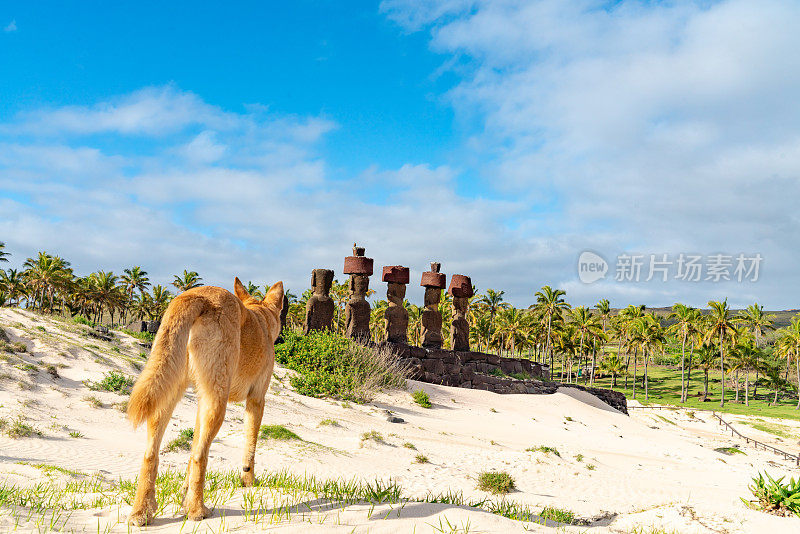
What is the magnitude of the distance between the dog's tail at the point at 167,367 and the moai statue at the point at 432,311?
99.1 ft

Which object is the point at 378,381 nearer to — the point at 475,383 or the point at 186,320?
the point at 475,383

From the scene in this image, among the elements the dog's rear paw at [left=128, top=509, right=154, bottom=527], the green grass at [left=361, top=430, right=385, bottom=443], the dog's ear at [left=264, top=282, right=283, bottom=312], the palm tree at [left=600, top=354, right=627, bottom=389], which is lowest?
the palm tree at [left=600, top=354, right=627, bottom=389]

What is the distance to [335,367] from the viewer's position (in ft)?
75.4

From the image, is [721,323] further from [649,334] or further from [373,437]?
[373,437]

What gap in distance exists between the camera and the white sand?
4496 mm

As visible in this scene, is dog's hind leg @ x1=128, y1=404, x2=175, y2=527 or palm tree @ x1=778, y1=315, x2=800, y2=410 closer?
dog's hind leg @ x1=128, y1=404, x2=175, y2=527

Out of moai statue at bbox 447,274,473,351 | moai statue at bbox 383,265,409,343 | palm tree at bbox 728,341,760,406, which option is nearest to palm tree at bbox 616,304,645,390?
palm tree at bbox 728,341,760,406

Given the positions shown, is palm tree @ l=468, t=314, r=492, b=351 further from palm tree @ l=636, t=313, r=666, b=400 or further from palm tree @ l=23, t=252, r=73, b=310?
palm tree @ l=23, t=252, r=73, b=310

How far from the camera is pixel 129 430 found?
1202 centimetres

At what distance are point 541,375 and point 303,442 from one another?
32363 millimetres

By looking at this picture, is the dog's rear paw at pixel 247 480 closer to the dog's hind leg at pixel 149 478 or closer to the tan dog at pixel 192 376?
the tan dog at pixel 192 376

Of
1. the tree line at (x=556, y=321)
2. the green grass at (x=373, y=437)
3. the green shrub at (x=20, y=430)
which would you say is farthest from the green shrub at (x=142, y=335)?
the tree line at (x=556, y=321)

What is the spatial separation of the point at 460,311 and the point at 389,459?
25.5 meters

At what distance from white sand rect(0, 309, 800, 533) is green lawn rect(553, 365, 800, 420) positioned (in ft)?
143
